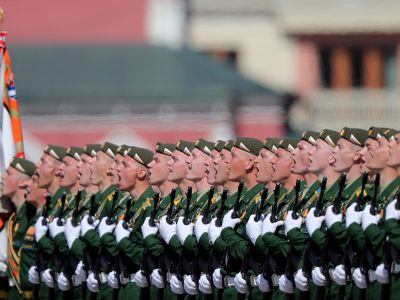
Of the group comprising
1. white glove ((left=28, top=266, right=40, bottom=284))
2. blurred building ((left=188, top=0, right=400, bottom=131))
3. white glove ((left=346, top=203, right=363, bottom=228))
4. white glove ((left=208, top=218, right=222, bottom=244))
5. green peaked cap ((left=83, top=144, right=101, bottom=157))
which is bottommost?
blurred building ((left=188, top=0, right=400, bottom=131))

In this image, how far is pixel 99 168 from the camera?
58.8 feet

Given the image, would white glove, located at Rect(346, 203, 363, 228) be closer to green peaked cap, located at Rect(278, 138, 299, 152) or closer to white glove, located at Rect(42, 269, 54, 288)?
green peaked cap, located at Rect(278, 138, 299, 152)

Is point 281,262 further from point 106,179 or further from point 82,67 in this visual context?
point 82,67

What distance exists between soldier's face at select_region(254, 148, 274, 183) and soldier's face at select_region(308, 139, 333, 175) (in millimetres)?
472

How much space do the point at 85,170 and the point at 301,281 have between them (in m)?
3.22

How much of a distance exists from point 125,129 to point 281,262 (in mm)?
19781

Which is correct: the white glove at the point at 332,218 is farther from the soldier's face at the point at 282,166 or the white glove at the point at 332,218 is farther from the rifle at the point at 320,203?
the soldier's face at the point at 282,166

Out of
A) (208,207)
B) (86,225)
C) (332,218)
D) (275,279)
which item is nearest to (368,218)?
(332,218)

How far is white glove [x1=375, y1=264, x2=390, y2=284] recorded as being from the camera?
14711mm

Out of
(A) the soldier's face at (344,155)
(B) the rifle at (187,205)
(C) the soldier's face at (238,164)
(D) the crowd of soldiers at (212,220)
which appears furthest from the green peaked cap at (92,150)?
(A) the soldier's face at (344,155)

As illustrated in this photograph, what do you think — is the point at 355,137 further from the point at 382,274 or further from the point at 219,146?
the point at 219,146

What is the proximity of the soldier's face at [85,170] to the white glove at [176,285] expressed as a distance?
161 cm

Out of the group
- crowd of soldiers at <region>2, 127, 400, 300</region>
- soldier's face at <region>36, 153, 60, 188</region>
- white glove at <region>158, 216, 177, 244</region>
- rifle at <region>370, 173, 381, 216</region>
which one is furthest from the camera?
soldier's face at <region>36, 153, 60, 188</region>

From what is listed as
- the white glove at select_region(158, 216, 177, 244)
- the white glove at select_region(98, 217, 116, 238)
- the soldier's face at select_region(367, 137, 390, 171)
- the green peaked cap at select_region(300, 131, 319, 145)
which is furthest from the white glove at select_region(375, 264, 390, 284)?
the white glove at select_region(98, 217, 116, 238)
